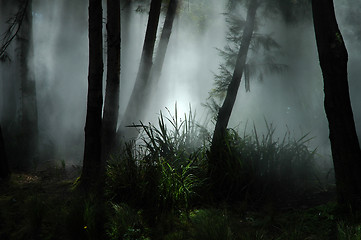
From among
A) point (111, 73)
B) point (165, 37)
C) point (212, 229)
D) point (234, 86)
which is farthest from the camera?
point (165, 37)

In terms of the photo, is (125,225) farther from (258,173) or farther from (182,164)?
(258,173)

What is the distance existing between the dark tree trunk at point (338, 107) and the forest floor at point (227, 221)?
0.45 metres

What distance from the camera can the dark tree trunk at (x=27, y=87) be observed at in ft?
34.1

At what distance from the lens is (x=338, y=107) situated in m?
4.80

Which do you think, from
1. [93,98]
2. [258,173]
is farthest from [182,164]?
[93,98]

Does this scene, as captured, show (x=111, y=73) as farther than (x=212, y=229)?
Yes

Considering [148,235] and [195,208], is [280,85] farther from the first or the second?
[148,235]

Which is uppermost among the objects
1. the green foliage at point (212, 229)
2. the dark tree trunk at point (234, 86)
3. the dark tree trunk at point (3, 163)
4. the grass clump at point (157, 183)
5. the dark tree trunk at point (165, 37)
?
the dark tree trunk at point (165, 37)

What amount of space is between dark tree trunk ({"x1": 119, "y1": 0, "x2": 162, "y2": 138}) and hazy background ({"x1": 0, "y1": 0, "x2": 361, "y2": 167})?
10.3 feet

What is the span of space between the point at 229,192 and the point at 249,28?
3963 mm

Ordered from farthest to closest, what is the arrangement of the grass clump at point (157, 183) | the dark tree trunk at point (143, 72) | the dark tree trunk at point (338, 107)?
the dark tree trunk at point (143, 72)
the grass clump at point (157, 183)
the dark tree trunk at point (338, 107)

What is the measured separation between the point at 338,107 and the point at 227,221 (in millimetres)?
2299

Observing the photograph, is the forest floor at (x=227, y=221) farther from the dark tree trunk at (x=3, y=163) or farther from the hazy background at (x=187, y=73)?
the hazy background at (x=187, y=73)

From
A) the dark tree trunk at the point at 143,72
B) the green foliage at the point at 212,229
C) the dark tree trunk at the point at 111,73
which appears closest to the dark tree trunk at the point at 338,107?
the green foliage at the point at 212,229
